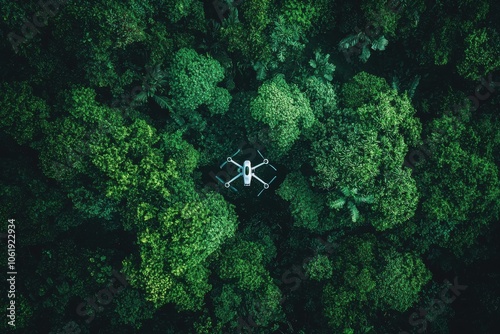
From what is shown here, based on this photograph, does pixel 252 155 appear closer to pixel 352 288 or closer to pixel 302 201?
pixel 302 201

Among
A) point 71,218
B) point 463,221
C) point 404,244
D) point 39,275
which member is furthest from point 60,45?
point 463,221

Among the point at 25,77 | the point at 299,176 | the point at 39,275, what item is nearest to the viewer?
the point at 25,77

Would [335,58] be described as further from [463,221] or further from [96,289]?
[96,289]
